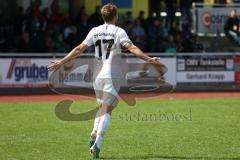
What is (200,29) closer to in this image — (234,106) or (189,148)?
(234,106)

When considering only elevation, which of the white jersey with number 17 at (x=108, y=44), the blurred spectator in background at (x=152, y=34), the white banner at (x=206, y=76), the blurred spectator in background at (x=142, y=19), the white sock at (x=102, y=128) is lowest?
the white banner at (x=206, y=76)

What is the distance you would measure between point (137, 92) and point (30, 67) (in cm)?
391

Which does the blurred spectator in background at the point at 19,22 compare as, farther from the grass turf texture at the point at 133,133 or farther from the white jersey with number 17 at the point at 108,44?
the white jersey with number 17 at the point at 108,44

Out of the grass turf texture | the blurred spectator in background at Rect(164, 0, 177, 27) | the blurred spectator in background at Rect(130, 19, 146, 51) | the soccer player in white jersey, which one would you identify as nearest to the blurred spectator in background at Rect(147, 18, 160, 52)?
the blurred spectator in background at Rect(130, 19, 146, 51)

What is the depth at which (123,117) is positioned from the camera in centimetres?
1588

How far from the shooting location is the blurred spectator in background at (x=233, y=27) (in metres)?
27.6

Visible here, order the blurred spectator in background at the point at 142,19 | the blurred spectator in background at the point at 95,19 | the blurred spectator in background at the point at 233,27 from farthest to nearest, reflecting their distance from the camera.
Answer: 1. the blurred spectator in background at the point at 233,27
2. the blurred spectator in background at the point at 142,19
3. the blurred spectator in background at the point at 95,19

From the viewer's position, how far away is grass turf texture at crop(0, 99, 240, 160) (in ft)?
34.5

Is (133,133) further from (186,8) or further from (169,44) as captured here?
(186,8)

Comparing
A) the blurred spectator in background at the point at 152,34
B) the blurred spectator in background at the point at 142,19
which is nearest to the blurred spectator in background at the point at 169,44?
the blurred spectator in background at the point at 152,34

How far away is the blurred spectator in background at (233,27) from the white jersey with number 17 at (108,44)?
1815 centimetres

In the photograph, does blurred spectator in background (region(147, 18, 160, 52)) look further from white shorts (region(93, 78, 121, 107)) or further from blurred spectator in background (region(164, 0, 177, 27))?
white shorts (region(93, 78, 121, 107))

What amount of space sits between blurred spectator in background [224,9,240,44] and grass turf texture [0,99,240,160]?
30.6ft

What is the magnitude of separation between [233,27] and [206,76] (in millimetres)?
4034
